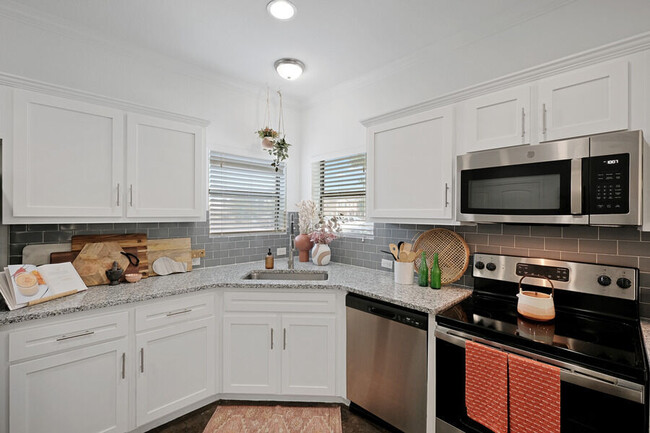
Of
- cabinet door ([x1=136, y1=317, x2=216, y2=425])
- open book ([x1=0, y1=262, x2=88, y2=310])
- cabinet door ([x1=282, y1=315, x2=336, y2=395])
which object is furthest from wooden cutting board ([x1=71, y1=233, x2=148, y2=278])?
cabinet door ([x1=282, y1=315, x2=336, y2=395])

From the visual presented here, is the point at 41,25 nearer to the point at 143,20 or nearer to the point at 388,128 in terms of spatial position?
the point at 143,20

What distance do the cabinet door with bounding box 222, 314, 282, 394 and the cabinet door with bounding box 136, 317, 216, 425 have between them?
0.40ft

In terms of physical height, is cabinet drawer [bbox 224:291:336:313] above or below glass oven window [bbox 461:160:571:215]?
below

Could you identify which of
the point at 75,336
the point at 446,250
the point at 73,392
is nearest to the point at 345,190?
the point at 446,250

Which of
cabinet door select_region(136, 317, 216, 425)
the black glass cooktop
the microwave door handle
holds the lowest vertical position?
cabinet door select_region(136, 317, 216, 425)

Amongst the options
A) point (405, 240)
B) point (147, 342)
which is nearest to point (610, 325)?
point (405, 240)

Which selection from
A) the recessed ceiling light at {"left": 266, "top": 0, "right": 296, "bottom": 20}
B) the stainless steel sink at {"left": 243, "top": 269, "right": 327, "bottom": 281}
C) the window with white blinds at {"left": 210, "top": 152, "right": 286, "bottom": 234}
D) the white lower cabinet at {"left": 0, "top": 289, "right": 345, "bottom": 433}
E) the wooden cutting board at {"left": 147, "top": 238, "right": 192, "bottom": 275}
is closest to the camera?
the white lower cabinet at {"left": 0, "top": 289, "right": 345, "bottom": 433}

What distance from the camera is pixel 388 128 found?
7.69 ft

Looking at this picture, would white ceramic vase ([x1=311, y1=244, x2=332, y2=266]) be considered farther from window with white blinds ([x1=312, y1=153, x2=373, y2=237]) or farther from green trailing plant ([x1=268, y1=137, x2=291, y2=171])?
green trailing plant ([x1=268, y1=137, x2=291, y2=171])

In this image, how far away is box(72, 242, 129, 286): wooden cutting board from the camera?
213 cm

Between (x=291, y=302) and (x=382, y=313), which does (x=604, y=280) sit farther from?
(x=291, y=302)

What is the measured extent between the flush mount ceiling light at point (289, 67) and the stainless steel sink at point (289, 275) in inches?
69.2

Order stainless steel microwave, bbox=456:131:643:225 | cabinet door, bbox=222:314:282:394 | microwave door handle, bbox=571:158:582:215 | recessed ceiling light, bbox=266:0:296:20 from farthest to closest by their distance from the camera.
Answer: cabinet door, bbox=222:314:282:394, recessed ceiling light, bbox=266:0:296:20, microwave door handle, bbox=571:158:582:215, stainless steel microwave, bbox=456:131:643:225

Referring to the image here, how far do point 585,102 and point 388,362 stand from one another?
1.80 metres
